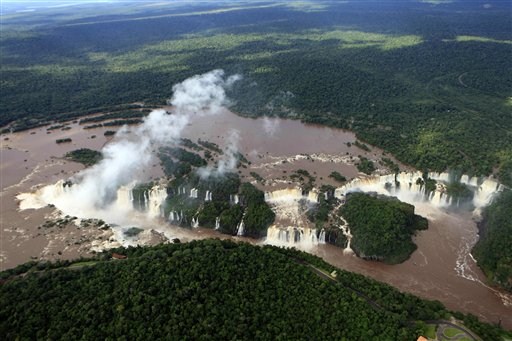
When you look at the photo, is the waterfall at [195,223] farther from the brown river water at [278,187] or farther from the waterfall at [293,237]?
the waterfall at [293,237]

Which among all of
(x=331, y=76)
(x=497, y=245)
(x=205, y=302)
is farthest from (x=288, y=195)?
(x=331, y=76)

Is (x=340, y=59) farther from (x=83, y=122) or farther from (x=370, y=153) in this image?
(x=83, y=122)

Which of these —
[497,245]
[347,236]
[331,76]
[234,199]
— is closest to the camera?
[497,245]

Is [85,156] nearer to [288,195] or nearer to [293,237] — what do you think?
[288,195]

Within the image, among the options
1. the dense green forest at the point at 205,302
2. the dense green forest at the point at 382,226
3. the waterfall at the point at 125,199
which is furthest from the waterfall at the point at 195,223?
the dense green forest at the point at 382,226

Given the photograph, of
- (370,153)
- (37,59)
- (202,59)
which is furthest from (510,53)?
(37,59)

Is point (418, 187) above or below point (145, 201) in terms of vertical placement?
above
